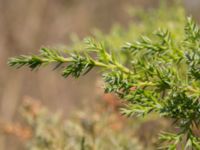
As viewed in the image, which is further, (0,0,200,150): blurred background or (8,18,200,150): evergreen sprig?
(0,0,200,150): blurred background

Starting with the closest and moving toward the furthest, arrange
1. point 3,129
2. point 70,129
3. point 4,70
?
1. point 70,129
2. point 3,129
3. point 4,70

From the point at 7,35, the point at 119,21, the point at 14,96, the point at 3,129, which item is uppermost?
the point at 119,21

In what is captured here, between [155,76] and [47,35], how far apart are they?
12.5 feet

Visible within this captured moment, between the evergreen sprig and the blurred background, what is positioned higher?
the blurred background

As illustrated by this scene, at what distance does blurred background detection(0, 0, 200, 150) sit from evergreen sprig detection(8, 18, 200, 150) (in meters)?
2.35

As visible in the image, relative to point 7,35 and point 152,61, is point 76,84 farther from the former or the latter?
point 152,61

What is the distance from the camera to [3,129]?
197 cm

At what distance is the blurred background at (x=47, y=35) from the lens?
372 cm

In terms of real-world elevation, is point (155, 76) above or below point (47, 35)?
below

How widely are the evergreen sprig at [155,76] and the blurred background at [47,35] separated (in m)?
2.35

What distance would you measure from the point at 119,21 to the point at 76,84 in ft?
3.71

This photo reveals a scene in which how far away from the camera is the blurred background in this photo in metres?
3.72

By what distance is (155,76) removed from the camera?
88 cm

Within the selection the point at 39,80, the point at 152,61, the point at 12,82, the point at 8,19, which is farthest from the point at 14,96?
the point at 152,61
